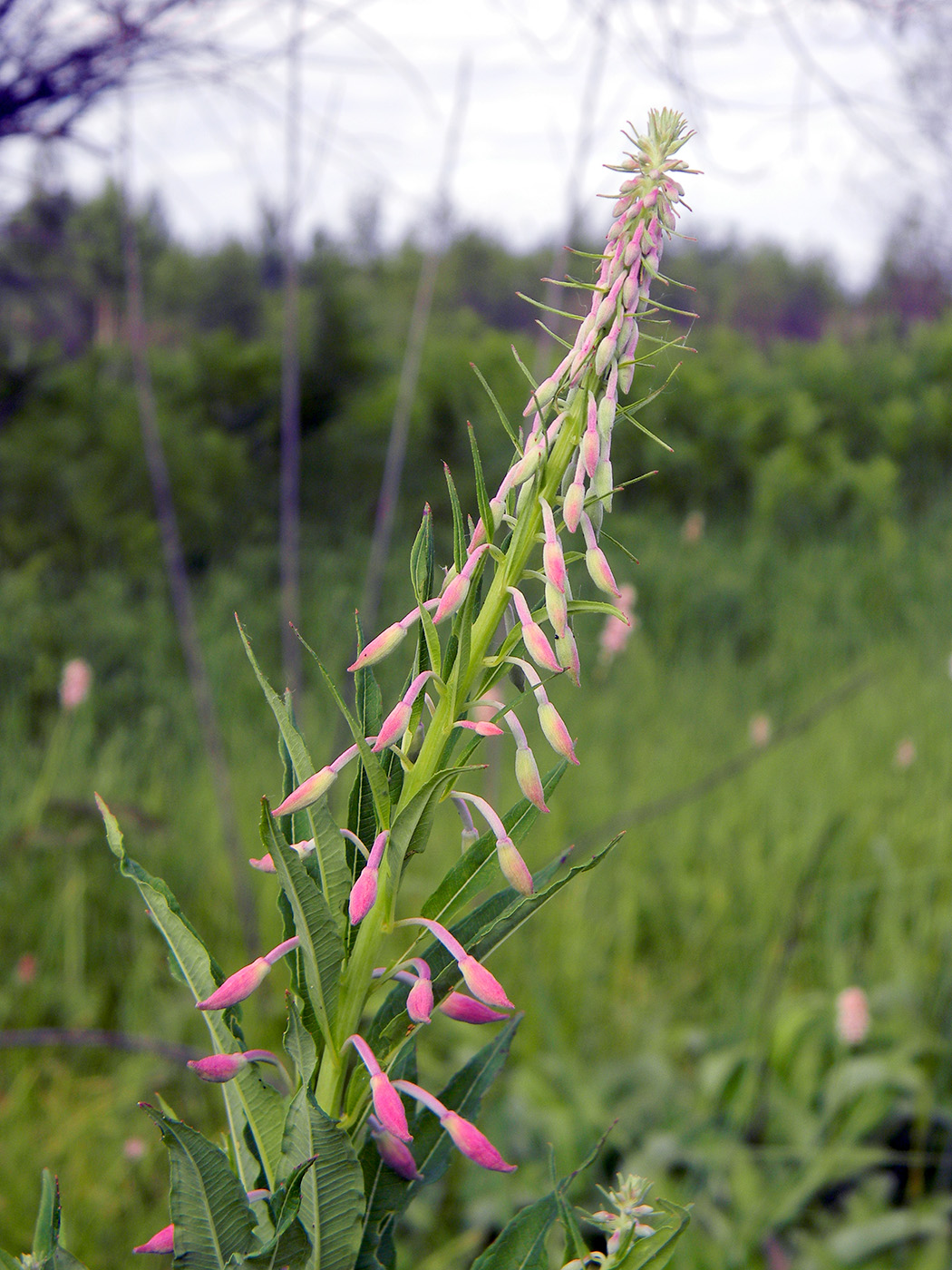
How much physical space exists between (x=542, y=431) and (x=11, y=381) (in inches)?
174

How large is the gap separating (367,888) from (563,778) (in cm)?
387

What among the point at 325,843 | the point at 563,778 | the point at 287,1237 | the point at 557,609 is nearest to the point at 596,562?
the point at 557,609

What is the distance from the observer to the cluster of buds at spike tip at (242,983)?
339 mm

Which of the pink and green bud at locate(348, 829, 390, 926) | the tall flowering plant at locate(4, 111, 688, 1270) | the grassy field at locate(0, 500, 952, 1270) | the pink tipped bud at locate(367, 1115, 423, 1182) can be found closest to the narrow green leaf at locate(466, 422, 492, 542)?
the tall flowering plant at locate(4, 111, 688, 1270)

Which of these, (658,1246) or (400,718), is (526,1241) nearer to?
(658,1246)

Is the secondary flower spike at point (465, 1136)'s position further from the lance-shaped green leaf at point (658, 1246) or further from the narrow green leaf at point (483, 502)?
the narrow green leaf at point (483, 502)

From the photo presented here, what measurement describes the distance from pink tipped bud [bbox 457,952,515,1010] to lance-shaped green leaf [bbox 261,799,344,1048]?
0.15 feet

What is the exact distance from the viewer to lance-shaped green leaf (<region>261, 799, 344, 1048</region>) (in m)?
0.32

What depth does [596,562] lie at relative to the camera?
377 millimetres

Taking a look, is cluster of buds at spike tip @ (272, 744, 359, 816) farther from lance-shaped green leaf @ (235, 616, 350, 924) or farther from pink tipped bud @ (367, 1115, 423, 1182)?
pink tipped bud @ (367, 1115, 423, 1182)

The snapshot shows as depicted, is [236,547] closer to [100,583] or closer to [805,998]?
[100,583]

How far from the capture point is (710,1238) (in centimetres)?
233

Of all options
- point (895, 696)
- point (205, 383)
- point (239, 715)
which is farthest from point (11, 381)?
point (895, 696)

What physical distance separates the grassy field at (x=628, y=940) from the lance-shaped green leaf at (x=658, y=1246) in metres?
1.31
